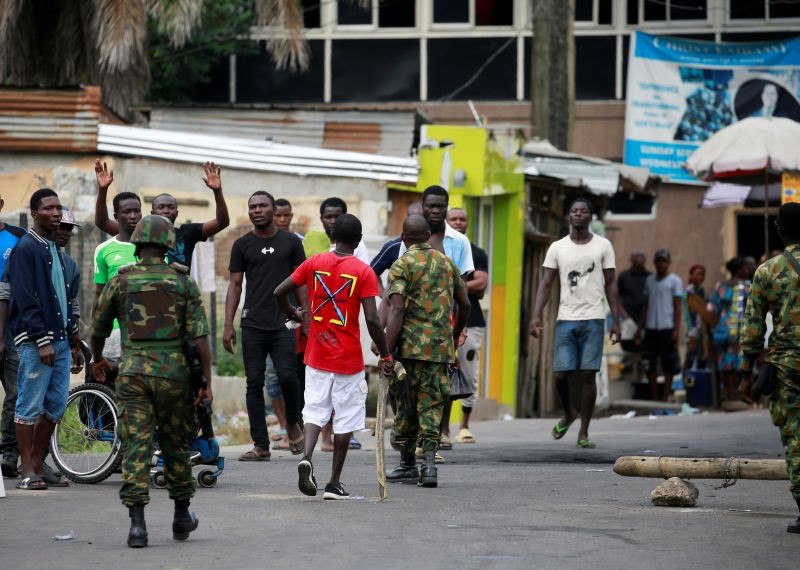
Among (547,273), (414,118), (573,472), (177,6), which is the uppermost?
(177,6)

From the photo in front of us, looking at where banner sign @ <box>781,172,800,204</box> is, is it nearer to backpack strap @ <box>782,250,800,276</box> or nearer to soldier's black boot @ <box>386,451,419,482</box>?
soldier's black boot @ <box>386,451,419,482</box>

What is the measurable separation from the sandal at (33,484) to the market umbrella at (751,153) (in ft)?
36.6

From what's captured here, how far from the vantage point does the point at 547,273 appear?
1326 centimetres

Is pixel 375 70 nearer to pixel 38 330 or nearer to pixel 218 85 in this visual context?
pixel 218 85

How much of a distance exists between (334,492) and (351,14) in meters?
19.0

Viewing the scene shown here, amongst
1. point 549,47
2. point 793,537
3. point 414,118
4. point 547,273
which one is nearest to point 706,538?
point 793,537

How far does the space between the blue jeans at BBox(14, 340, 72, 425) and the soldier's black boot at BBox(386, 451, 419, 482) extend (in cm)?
227

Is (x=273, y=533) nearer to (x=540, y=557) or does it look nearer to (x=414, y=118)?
(x=540, y=557)

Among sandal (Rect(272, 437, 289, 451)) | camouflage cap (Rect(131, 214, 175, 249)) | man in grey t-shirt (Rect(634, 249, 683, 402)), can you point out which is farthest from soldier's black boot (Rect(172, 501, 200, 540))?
man in grey t-shirt (Rect(634, 249, 683, 402))

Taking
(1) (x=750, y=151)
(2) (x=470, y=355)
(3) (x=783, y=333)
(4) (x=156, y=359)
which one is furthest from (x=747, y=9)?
(4) (x=156, y=359)

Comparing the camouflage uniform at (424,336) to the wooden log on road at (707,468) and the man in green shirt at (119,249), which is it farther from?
the man in green shirt at (119,249)

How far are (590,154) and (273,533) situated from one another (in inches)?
763

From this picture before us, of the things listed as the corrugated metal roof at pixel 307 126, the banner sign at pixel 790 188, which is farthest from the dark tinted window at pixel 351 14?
the banner sign at pixel 790 188

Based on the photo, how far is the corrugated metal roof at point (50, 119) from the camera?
1686cm
